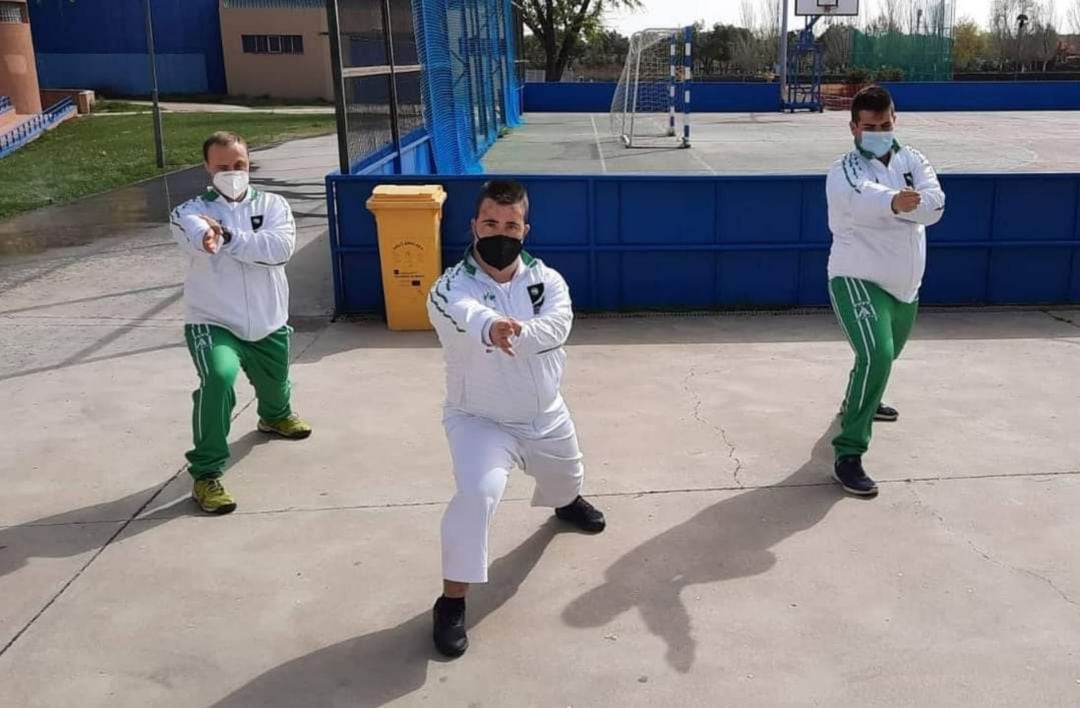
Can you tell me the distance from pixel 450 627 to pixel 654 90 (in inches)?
1029

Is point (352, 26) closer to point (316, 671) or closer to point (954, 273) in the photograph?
point (954, 273)

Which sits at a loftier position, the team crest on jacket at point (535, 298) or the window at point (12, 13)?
the window at point (12, 13)

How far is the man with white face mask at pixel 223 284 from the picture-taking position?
15.0ft

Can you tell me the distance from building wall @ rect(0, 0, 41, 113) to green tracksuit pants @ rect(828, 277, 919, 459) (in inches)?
1264

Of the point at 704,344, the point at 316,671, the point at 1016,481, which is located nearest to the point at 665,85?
the point at 704,344

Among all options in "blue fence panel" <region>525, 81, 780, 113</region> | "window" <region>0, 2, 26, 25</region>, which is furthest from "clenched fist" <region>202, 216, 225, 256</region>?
"blue fence panel" <region>525, 81, 780, 113</region>

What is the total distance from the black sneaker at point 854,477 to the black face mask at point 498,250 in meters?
2.21

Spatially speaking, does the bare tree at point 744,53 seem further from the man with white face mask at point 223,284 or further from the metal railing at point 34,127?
the man with white face mask at point 223,284

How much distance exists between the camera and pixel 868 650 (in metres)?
3.45

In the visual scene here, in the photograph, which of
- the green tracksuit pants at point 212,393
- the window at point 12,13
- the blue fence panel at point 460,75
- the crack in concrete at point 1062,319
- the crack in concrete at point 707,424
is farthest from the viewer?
the window at point 12,13

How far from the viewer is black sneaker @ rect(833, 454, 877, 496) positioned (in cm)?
469

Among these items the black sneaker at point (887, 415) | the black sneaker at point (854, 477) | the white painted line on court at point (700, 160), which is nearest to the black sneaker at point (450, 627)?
the black sneaker at point (854, 477)

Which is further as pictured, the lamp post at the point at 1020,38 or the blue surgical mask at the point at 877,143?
the lamp post at the point at 1020,38

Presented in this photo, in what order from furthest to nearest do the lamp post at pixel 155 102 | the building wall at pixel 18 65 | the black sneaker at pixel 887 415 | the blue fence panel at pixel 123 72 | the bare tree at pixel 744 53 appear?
the bare tree at pixel 744 53 → the blue fence panel at pixel 123 72 → the building wall at pixel 18 65 → the lamp post at pixel 155 102 → the black sneaker at pixel 887 415
